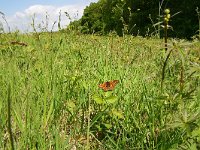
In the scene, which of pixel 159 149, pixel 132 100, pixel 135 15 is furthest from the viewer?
pixel 135 15

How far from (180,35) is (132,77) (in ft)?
82.6

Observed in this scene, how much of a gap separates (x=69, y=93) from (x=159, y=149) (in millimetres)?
1031

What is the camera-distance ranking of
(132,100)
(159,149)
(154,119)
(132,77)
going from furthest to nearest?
(132,77) < (132,100) < (154,119) < (159,149)

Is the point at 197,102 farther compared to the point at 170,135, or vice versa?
the point at 197,102

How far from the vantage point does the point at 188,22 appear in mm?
28016

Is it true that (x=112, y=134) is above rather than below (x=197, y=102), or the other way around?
below

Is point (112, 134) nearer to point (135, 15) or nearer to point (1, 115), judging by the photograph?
point (1, 115)

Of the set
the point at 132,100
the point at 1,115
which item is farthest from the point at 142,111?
the point at 1,115

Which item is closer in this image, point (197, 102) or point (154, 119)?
point (154, 119)

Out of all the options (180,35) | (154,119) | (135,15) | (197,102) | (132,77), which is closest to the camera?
(154,119)

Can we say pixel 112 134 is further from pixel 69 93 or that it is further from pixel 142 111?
pixel 69 93

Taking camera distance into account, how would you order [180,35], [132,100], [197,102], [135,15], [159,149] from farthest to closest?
[135,15]
[180,35]
[132,100]
[197,102]
[159,149]

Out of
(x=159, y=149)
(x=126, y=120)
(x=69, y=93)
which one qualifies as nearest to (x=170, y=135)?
(x=159, y=149)

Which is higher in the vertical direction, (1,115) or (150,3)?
(150,3)
